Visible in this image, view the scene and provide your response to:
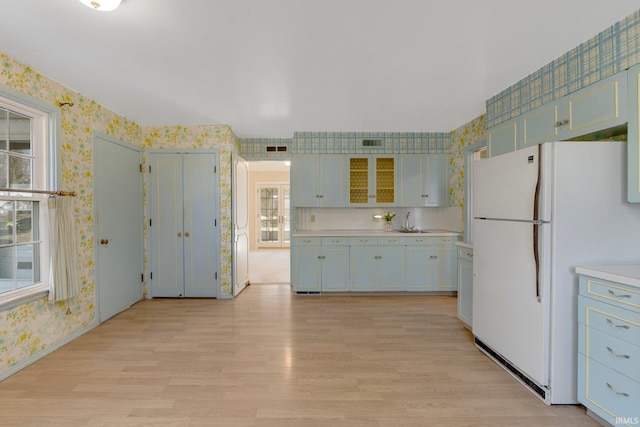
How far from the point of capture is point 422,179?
4.61 meters

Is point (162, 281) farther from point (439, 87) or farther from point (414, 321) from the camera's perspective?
point (439, 87)

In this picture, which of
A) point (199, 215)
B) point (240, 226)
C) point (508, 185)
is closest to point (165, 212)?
point (199, 215)

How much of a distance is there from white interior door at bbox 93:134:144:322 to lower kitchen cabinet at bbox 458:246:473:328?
401 centimetres

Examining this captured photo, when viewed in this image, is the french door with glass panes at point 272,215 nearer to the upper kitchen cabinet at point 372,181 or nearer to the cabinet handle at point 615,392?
the upper kitchen cabinet at point 372,181

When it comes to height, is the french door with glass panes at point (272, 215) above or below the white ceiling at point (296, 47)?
below

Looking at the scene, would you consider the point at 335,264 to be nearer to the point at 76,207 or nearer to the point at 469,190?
the point at 469,190

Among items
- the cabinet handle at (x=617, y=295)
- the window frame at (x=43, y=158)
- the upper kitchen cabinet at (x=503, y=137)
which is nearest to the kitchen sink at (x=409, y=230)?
the upper kitchen cabinet at (x=503, y=137)

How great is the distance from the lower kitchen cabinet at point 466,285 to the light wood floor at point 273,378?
146 mm

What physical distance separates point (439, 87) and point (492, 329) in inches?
88.5

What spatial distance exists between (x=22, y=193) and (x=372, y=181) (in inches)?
157

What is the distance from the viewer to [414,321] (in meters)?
3.35

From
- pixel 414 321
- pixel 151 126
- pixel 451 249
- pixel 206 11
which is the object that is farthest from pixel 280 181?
pixel 206 11

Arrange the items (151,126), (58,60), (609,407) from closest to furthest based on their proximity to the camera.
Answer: (609,407)
(58,60)
(151,126)

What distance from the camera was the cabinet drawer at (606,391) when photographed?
154cm
